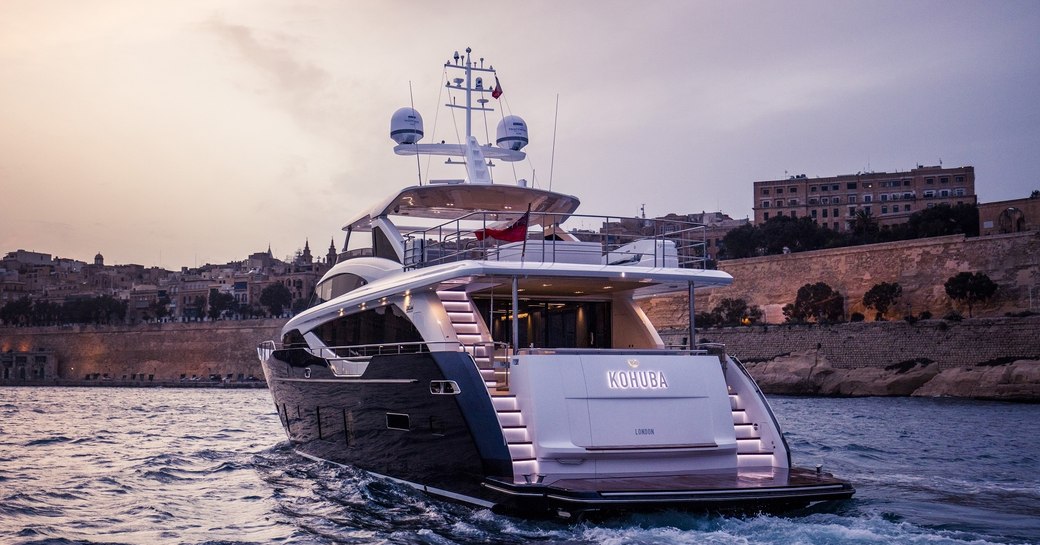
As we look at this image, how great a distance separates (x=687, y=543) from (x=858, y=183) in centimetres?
8097

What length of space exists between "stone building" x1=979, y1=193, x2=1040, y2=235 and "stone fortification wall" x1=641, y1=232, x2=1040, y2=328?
7.25 feet

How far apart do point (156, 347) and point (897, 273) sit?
2255 inches

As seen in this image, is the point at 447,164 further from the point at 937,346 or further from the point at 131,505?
the point at 937,346

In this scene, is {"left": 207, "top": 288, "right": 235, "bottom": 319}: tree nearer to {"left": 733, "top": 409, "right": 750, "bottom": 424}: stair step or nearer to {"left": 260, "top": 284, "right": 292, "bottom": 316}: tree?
{"left": 260, "top": 284, "right": 292, "bottom": 316}: tree

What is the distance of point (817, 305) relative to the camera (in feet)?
178

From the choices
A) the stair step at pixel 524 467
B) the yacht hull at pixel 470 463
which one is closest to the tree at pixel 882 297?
the yacht hull at pixel 470 463

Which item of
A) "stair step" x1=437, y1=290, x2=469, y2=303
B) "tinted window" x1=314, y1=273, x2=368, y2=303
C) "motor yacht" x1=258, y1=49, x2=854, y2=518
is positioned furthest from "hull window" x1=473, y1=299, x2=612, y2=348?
"tinted window" x1=314, y1=273, x2=368, y2=303

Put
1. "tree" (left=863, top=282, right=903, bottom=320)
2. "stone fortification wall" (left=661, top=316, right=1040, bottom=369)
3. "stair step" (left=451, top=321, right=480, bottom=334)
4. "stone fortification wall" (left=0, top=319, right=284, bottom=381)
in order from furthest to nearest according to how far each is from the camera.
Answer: "stone fortification wall" (left=0, top=319, right=284, bottom=381)
"tree" (left=863, top=282, right=903, bottom=320)
"stone fortification wall" (left=661, top=316, right=1040, bottom=369)
"stair step" (left=451, top=321, right=480, bottom=334)

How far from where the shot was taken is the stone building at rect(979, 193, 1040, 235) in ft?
170

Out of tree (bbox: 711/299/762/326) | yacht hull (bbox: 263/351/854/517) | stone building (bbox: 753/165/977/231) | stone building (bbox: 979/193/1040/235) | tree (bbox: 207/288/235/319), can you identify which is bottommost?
yacht hull (bbox: 263/351/854/517)

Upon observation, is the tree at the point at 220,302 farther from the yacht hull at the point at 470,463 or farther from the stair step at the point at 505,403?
the stair step at the point at 505,403

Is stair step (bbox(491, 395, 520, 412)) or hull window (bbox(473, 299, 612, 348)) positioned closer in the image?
stair step (bbox(491, 395, 520, 412))

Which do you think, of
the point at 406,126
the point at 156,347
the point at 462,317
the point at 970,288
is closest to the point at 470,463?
the point at 462,317

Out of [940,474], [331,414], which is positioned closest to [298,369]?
[331,414]
